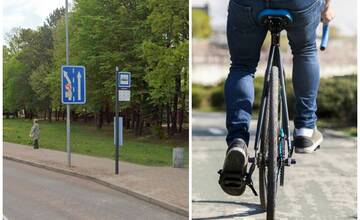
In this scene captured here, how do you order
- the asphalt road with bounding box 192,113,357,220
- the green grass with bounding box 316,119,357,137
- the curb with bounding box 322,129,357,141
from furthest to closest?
the green grass with bounding box 316,119,357,137 → the curb with bounding box 322,129,357,141 → the asphalt road with bounding box 192,113,357,220

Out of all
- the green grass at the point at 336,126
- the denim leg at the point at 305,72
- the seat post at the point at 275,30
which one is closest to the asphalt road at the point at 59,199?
the denim leg at the point at 305,72

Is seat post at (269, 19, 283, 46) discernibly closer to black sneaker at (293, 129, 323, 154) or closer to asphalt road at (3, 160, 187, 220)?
black sneaker at (293, 129, 323, 154)

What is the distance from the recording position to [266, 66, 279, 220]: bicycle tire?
140 centimetres

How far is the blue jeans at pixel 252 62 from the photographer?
1367 mm

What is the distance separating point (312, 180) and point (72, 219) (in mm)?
1724

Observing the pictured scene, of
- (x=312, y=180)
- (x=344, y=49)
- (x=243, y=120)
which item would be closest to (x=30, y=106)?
(x=243, y=120)

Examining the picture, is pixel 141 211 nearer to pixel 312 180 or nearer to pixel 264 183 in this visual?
pixel 264 183

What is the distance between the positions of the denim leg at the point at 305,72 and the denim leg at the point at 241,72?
0.30 ft

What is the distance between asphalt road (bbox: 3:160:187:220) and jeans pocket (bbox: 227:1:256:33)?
3.09 feet

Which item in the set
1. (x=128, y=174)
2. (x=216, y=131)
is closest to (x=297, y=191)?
(x=128, y=174)

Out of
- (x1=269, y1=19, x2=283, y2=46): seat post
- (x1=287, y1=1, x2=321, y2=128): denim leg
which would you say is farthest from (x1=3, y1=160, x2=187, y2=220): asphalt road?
(x1=269, y1=19, x2=283, y2=46): seat post

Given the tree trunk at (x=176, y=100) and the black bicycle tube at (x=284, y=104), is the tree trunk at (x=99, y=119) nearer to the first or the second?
the tree trunk at (x=176, y=100)

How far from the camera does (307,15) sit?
134cm

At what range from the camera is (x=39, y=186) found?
82.9 inches
